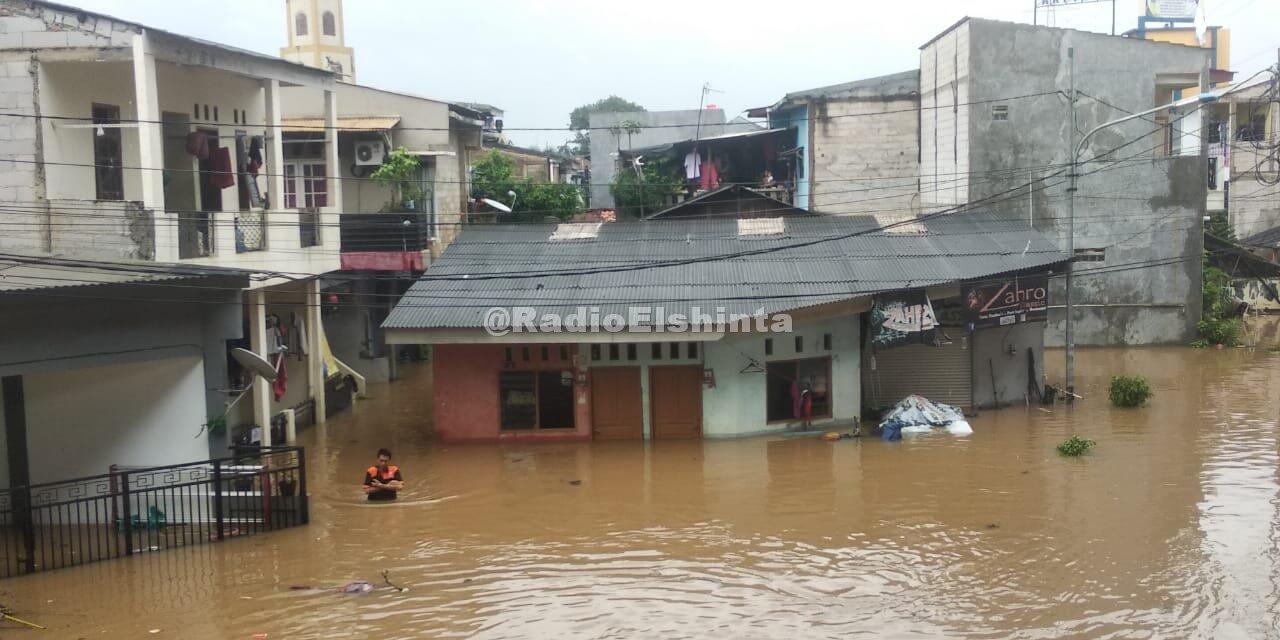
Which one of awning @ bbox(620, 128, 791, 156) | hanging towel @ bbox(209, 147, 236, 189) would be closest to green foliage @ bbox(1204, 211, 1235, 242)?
awning @ bbox(620, 128, 791, 156)

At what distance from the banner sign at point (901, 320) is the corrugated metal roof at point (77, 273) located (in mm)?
12368

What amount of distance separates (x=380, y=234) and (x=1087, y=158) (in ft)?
70.7

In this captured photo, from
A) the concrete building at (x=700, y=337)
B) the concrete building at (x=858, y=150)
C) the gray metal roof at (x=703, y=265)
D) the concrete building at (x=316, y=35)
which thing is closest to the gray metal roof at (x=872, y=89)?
the concrete building at (x=858, y=150)

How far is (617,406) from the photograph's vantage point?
2181 cm

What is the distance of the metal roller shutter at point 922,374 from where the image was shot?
23.7m

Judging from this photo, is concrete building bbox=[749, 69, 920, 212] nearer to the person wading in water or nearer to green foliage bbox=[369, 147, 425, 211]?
green foliage bbox=[369, 147, 425, 211]

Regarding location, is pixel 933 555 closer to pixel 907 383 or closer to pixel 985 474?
pixel 985 474

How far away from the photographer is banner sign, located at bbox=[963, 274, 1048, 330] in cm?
2236

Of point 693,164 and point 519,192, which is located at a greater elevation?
point 693,164

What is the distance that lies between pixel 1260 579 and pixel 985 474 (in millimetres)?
5860

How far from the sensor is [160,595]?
12.4m

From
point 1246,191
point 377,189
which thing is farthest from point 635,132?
point 1246,191

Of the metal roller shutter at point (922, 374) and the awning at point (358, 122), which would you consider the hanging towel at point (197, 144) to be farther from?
the metal roller shutter at point (922, 374)

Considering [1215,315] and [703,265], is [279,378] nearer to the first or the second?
[703,265]
